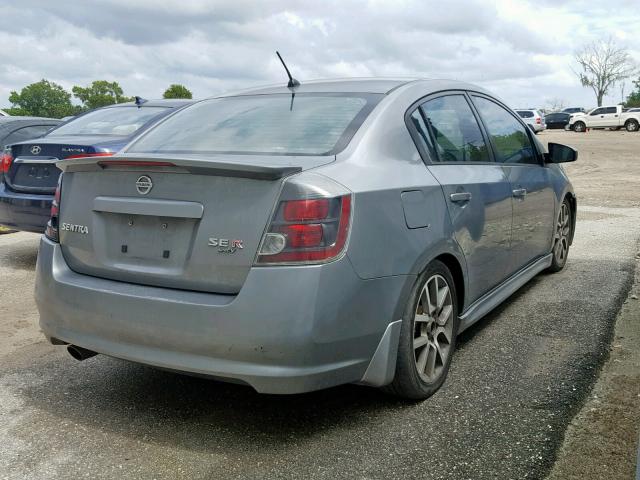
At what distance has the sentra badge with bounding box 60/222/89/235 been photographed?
3277 mm

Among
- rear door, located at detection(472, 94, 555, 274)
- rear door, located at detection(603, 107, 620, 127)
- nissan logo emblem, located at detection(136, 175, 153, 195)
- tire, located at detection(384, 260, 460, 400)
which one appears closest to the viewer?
nissan logo emblem, located at detection(136, 175, 153, 195)

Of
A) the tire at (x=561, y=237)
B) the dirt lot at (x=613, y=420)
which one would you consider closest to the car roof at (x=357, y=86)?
the dirt lot at (x=613, y=420)

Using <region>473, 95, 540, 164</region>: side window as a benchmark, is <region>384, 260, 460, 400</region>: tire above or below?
below

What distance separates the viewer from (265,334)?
2.74 metres

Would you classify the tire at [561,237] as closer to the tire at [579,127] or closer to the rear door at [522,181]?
the rear door at [522,181]

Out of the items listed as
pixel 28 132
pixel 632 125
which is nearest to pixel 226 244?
pixel 28 132

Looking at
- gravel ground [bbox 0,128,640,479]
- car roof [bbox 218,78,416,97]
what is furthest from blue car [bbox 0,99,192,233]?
car roof [bbox 218,78,416,97]

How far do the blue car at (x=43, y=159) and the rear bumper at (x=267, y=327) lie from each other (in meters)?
3.64

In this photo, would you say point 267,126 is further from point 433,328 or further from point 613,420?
point 613,420

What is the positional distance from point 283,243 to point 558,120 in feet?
179

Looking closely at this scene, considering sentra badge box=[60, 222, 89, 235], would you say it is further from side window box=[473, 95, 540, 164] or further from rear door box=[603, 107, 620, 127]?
rear door box=[603, 107, 620, 127]

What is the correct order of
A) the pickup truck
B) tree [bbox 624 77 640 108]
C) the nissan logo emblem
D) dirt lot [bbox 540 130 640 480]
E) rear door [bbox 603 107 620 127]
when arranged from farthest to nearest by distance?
tree [bbox 624 77 640 108] → rear door [bbox 603 107 620 127] → the pickup truck → the nissan logo emblem → dirt lot [bbox 540 130 640 480]

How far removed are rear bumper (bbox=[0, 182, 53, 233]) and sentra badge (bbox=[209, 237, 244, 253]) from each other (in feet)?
13.7

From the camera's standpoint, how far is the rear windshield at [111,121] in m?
7.10
